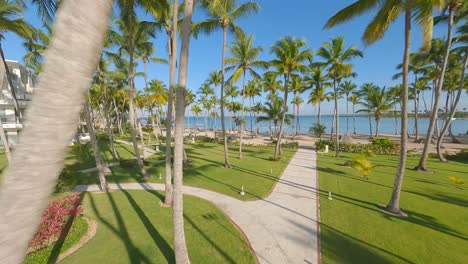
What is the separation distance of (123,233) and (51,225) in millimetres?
2287

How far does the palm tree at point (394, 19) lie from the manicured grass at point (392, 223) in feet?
Result: 4.15

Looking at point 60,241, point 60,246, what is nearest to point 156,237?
point 60,246

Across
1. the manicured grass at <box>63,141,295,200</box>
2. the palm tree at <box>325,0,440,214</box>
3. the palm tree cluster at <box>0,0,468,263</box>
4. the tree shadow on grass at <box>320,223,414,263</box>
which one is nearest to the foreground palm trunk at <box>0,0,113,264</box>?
the palm tree cluster at <box>0,0,468,263</box>

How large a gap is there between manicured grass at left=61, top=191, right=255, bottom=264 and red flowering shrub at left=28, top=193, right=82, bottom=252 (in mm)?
970

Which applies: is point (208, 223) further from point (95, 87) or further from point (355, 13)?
point (95, 87)

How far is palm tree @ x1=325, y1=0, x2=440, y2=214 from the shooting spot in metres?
8.34

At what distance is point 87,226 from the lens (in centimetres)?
781

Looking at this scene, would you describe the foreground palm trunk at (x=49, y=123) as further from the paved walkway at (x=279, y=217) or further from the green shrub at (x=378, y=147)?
the green shrub at (x=378, y=147)

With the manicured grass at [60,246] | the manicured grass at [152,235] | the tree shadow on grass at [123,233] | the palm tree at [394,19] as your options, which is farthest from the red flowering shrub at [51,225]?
the palm tree at [394,19]

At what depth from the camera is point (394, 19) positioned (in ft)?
30.2

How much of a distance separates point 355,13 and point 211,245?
438 inches

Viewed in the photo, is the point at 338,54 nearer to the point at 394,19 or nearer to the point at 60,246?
the point at 394,19

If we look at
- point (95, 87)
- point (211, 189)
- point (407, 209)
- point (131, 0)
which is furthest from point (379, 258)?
point (95, 87)

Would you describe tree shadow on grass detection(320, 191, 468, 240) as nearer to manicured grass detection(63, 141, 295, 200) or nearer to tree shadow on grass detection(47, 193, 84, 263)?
manicured grass detection(63, 141, 295, 200)
